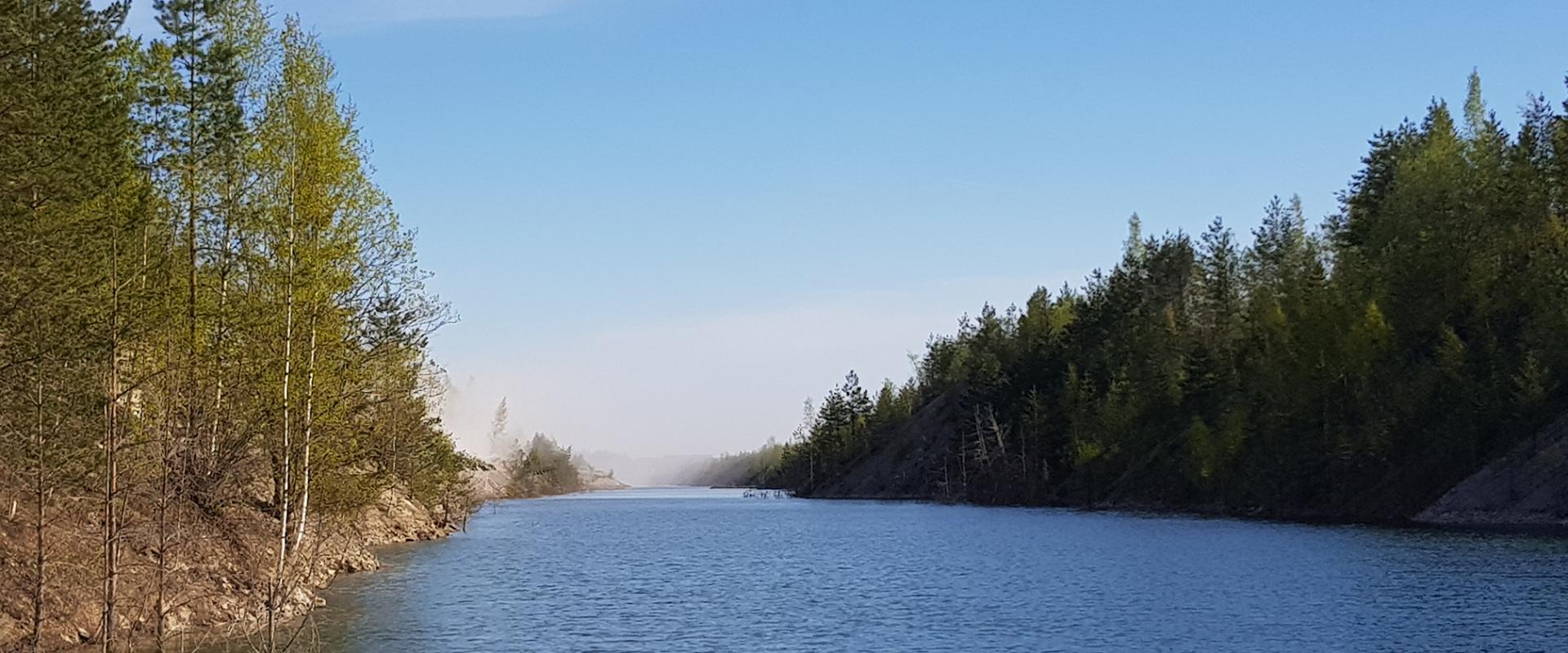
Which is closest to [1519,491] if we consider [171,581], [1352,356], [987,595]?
[1352,356]

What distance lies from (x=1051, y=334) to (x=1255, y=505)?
8247 cm

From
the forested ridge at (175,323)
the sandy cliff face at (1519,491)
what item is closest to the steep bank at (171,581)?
the forested ridge at (175,323)

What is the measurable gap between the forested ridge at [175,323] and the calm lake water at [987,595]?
5170 mm

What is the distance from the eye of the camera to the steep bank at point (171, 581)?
101ft

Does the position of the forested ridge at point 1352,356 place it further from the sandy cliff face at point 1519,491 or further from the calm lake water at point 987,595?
the calm lake water at point 987,595

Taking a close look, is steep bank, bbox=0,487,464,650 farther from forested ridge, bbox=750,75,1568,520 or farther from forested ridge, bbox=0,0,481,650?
forested ridge, bbox=750,75,1568,520

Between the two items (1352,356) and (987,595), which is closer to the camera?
(987,595)

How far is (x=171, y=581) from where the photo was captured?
36312mm

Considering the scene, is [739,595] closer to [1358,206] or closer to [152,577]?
[152,577]

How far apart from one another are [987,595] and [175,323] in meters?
30.6

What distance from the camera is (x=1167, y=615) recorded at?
41531 millimetres

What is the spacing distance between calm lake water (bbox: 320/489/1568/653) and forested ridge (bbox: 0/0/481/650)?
17.0 ft

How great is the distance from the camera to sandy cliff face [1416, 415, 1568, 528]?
76.5 m

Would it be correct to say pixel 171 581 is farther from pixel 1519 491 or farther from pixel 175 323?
pixel 1519 491
